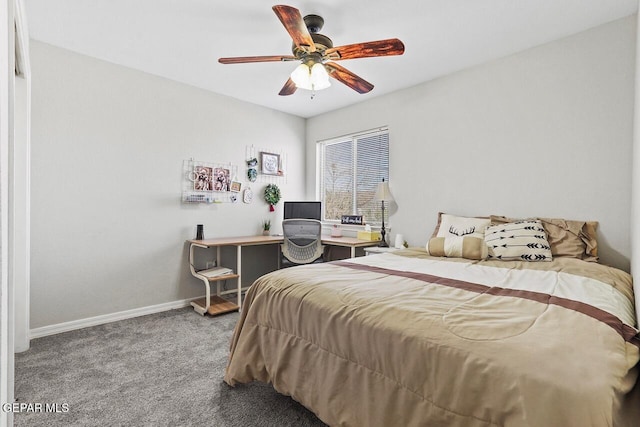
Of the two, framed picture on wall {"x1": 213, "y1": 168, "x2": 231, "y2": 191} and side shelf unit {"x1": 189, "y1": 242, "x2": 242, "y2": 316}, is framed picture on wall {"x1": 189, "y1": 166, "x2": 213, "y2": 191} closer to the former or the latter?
framed picture on wall {"x1": 213, "y1": 168, "x2": 231, "y2": 191}

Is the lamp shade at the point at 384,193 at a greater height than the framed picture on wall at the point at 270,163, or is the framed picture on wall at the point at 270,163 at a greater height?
the framed picture on wall at the point at 270,163

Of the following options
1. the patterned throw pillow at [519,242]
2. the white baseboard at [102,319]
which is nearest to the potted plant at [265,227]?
the white baseboard at [102,319]

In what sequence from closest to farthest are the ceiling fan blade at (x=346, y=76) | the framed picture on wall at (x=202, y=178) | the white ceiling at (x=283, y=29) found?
the white ceiling at (x=283, y=29) → the ceiling fan blade at (x=346, y=76) → the framed picture on wall at (x=202, y=178)

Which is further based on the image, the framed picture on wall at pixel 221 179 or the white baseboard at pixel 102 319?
the framed picture on wall at pixel 221 179

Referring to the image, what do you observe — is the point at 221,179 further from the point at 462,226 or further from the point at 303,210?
the point at 462,226

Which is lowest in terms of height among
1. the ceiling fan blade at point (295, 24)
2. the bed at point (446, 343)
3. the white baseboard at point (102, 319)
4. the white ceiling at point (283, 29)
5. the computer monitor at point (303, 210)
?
the white baseboard at point (102, 319)

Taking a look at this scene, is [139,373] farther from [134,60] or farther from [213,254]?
[134,60]

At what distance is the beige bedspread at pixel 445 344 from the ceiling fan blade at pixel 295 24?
4.90ft

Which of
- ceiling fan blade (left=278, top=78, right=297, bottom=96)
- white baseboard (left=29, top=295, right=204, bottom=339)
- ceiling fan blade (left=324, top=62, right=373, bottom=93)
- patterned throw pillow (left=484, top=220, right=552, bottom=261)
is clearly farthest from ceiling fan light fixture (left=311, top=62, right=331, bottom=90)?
white baseboard (left=29, top=295, right=204, bottom=339)

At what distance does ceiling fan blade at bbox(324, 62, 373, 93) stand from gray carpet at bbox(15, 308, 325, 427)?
230 centimetres

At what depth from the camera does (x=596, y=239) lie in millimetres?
2400

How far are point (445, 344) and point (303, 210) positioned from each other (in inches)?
128

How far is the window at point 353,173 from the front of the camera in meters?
4.05

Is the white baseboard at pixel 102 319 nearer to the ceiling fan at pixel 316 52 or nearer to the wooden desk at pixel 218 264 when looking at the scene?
the wooden desk at pixel 218 264
